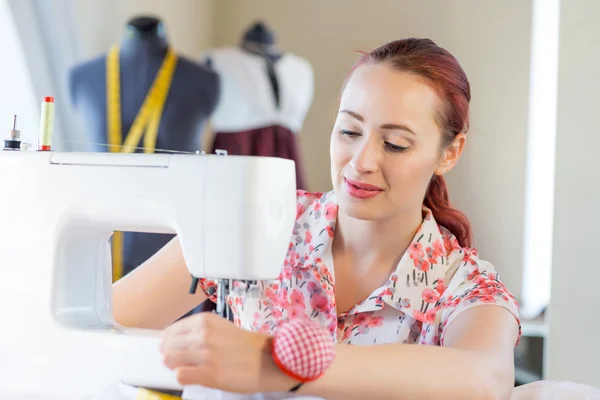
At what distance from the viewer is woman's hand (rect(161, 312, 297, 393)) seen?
97 centimetres

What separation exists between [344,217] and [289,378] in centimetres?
52

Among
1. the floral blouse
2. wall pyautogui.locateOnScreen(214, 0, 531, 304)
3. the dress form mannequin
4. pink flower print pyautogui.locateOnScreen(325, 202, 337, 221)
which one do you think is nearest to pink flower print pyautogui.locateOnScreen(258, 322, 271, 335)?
the floral blouse

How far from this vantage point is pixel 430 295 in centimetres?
136

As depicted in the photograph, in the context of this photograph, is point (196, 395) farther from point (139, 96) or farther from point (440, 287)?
point (139, 96)

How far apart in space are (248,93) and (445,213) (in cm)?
203

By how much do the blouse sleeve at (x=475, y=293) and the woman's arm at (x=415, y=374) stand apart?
0.41 ft

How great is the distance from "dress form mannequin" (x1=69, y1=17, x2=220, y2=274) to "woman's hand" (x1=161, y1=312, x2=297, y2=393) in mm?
1783

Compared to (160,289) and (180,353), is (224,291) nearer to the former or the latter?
(180,353)

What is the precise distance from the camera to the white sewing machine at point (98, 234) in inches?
41.5

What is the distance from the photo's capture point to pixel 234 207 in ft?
3.43

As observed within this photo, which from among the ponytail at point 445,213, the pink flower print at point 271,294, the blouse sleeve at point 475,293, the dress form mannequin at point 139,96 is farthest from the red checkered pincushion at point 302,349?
the dress form mannequin at point 139,96

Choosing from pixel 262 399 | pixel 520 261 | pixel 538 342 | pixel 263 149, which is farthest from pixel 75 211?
pixel 520 261

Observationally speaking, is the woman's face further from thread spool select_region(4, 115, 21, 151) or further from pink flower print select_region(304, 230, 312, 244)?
thread spool select_region(4, 115, 21, 151)

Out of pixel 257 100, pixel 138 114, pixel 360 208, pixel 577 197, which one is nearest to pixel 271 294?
pixel 360 208
